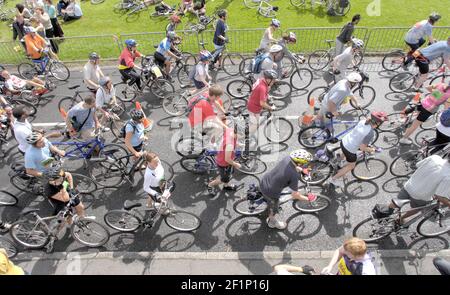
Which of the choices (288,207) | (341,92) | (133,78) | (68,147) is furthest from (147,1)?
(288,207)

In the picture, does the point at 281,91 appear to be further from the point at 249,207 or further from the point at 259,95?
the point at 249,207

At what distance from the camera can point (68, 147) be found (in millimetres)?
8484

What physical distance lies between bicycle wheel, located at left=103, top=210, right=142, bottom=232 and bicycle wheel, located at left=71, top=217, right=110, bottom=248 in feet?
0.76

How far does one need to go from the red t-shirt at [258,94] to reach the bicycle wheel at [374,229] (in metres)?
3.45

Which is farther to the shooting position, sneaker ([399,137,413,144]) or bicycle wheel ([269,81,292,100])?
bicycle wheel ([269,81,292,100])

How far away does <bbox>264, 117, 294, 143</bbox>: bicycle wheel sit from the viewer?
27.7ft

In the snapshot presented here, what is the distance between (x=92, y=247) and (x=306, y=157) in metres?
4.49

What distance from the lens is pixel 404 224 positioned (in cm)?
582

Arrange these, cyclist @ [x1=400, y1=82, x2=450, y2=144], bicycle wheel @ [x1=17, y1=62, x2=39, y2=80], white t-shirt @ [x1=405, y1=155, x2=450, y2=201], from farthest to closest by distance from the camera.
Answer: bicycle wheel @ [x1=17, y1=62, x2=39, y2=80], cyclist @ [x1=400, y1=82, x2=450, y2=144], white t-shirt @ [x1=405, y1=155, x2=450, y2=201]

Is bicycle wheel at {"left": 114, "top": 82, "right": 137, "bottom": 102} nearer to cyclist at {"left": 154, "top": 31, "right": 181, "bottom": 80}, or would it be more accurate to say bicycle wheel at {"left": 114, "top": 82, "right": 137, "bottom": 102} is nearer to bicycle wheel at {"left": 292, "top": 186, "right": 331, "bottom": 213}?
cyclist at {"left": 154, "top": 31, "right": 181, "bottom": 80}

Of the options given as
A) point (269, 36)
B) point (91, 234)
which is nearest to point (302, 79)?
point (269, 36)

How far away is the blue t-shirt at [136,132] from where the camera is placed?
6707 millimetres

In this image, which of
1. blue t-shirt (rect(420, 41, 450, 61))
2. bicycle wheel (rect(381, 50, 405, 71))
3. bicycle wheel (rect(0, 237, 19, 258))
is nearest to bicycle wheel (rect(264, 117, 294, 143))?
blue t-shirt (rect(420, 41, 450, 61))

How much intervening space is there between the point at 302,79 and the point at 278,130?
8.73 feet
